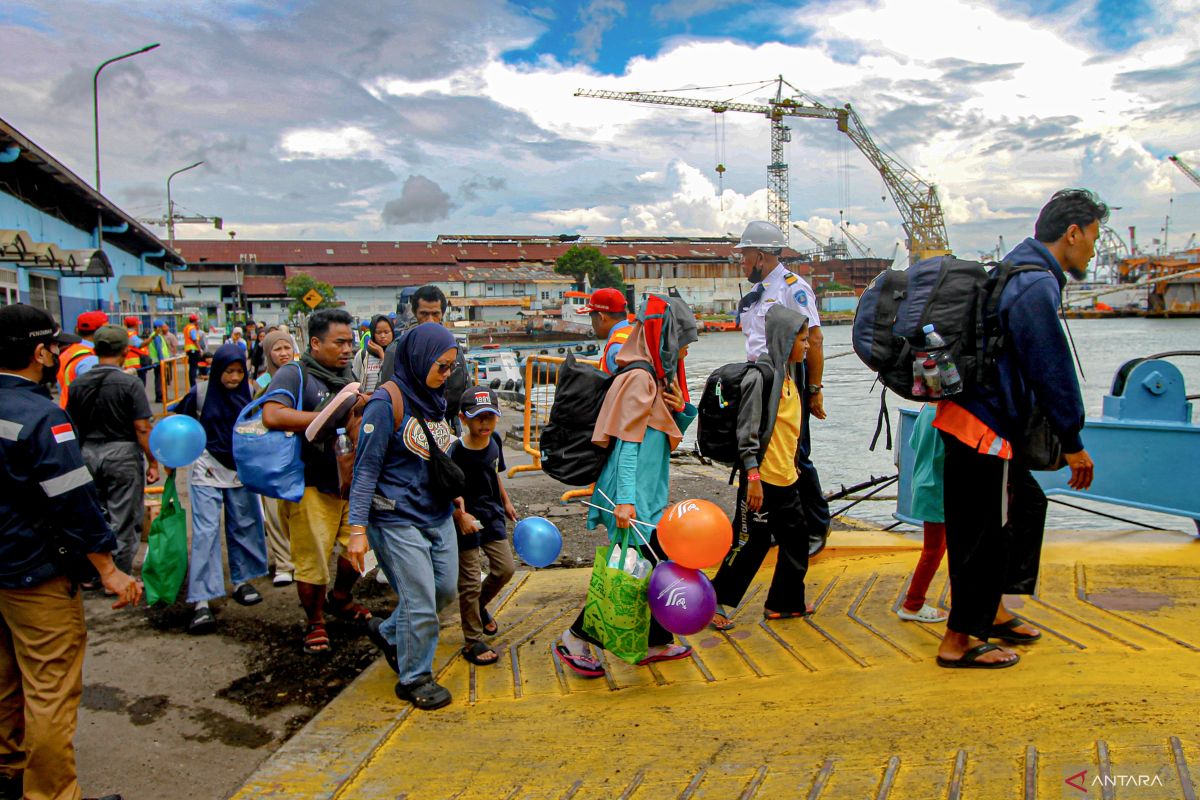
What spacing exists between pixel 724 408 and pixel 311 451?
2249mm

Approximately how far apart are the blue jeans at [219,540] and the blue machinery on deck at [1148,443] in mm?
4216

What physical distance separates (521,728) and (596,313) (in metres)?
1.86

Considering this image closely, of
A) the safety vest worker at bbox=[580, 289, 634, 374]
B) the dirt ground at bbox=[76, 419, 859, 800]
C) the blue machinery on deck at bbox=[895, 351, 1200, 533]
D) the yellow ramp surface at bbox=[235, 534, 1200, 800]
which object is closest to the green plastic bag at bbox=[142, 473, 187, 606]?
the dirt ground at bbox=[76, 419, 859, 800]

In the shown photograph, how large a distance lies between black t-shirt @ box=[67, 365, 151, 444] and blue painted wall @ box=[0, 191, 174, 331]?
10976 mm

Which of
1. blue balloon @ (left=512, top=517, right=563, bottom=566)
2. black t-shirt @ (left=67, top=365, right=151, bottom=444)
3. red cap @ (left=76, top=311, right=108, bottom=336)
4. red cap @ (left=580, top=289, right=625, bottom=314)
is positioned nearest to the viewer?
red cap @ (left=580, top=289, right=625, bottom=314)

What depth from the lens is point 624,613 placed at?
337 centimetres

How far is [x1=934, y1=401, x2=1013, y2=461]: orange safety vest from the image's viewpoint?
3105 mm

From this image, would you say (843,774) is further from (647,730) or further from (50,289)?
(50,289)

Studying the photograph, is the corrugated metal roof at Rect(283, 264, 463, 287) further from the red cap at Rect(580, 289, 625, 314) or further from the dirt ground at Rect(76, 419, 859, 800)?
the red cap at Rect(580, 289, 625, 314)

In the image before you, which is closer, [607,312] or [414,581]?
[414,581]

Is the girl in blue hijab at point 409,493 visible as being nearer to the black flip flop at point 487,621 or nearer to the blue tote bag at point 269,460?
the black flip flop at point 487,621

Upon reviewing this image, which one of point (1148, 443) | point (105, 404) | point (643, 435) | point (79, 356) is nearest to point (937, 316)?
point (643, 435)

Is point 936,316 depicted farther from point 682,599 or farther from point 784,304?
point 682,599

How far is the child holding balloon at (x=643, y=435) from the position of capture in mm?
3465
